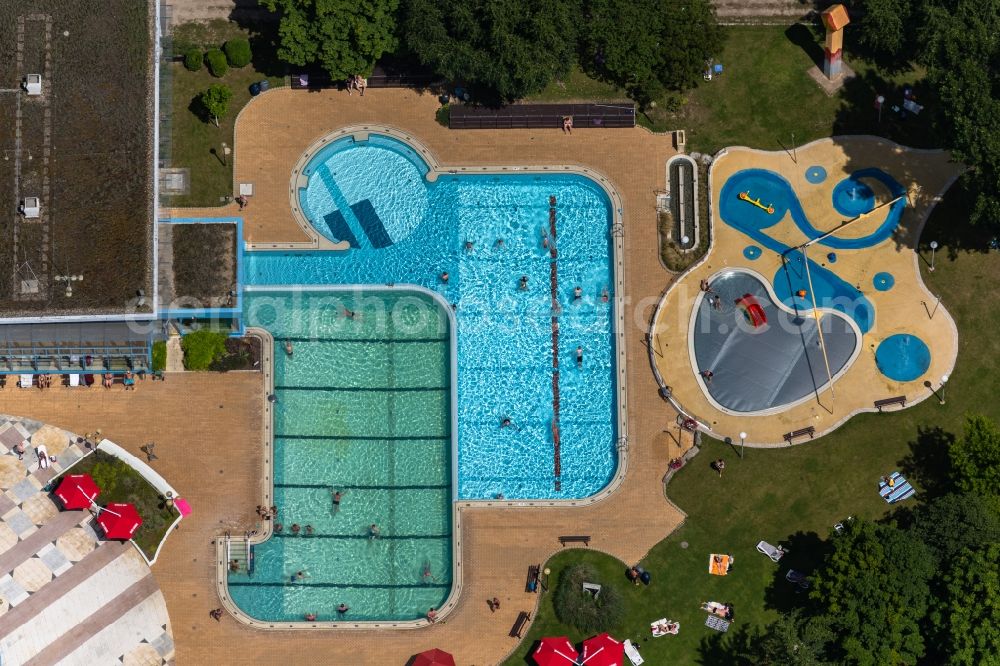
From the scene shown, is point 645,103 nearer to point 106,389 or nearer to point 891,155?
point 891,155

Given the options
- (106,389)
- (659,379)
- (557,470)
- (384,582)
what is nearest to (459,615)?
(384,582)

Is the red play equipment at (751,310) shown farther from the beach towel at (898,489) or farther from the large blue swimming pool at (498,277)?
the beach towel at (898,489)

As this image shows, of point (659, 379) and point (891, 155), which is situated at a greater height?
point (891, 155)

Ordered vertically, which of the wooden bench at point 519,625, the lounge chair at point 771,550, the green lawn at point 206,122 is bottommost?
the wooden bench at point 519,625

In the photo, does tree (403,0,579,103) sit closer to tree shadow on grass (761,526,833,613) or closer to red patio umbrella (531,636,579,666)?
tree shadow on grass (761,526,833,613)

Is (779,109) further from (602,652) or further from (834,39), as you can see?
(602,652)

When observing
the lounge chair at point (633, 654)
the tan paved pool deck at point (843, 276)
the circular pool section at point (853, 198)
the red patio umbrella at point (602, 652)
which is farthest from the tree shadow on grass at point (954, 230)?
the red patio umbrella at point (602, 652)

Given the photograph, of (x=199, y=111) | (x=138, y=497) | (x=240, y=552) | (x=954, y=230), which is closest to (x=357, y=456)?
(x=240, y=552)
